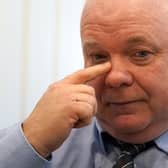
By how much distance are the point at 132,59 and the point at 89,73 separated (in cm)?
11

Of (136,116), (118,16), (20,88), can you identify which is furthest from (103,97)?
(20,88)

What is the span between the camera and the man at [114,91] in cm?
79

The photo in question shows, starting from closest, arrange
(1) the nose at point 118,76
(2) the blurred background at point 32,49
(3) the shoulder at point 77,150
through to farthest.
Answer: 1. (1) the nose at point 118,76
2. (3) the shoulder at point 77,150
3. (2) the blurred background at point 32,49

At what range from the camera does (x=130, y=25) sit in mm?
798

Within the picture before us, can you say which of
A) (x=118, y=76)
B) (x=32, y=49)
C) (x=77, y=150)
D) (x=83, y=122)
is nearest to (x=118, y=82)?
(x=118, y=76)

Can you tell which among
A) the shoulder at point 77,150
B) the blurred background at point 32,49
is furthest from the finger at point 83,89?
the blurred background at point 32,49

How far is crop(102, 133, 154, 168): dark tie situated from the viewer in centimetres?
83

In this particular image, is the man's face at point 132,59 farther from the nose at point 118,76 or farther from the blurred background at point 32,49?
the blurred background at point 32,49

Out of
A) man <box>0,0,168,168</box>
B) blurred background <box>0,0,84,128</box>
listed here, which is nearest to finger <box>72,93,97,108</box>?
man <box>0,0,168,168</box>

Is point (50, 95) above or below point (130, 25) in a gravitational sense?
below

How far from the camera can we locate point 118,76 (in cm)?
78

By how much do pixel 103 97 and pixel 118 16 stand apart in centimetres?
20

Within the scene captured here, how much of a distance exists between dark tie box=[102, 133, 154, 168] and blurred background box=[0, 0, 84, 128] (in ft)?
2.11

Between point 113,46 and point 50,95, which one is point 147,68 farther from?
point 50,95
